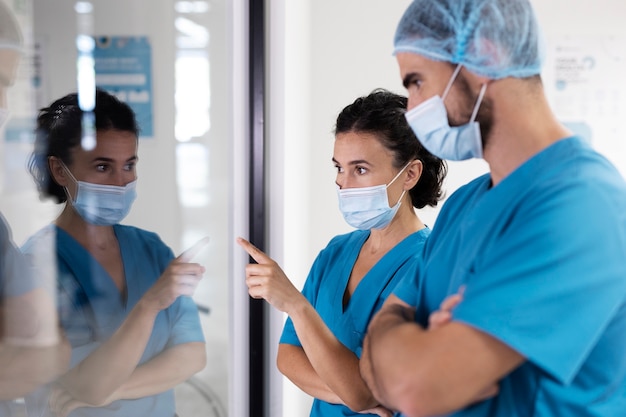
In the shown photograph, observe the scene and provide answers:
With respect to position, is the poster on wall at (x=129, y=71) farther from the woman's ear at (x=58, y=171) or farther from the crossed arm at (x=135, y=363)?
the crossed arm at (x=135, y=363)

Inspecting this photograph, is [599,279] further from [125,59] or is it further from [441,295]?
[125,59]

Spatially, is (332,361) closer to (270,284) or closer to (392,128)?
(270,284)

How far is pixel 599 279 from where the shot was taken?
816 mm

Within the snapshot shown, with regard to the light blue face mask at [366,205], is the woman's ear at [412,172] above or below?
above

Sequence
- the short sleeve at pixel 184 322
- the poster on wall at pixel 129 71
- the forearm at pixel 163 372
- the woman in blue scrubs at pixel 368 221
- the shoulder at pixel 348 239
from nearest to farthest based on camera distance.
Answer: the poster on wall at pixel 129 71, the forearm at pixel 163 372, the short sleeve at pixel 184 322, the woman in blue scrubs at pixel 368 221, the shoulder at pixel 348 239

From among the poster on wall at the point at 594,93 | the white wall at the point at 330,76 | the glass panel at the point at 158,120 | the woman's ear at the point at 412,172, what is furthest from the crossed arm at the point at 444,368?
the poster on wall at the point at 594,93

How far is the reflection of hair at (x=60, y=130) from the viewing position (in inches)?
31.2

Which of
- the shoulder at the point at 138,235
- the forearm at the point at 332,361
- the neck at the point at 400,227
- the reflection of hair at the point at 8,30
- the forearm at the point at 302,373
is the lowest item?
the forearm at the point at 302,373

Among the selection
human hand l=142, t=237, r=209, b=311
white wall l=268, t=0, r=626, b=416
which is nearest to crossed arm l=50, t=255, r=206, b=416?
human hand l=142, t=237, r=209, b=311

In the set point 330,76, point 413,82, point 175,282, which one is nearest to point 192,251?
point 175,282

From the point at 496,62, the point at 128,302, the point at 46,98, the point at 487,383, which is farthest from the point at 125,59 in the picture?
the point at 487,383

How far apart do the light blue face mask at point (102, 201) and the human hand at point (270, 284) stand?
354 mm

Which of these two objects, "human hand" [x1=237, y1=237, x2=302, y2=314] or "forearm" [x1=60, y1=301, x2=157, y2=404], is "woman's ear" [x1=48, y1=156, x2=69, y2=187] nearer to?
"forearm" [x1=60, y1=301, x2=157, y2=404]

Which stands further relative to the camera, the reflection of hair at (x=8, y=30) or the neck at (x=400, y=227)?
the neck at (x=400, y=227)
